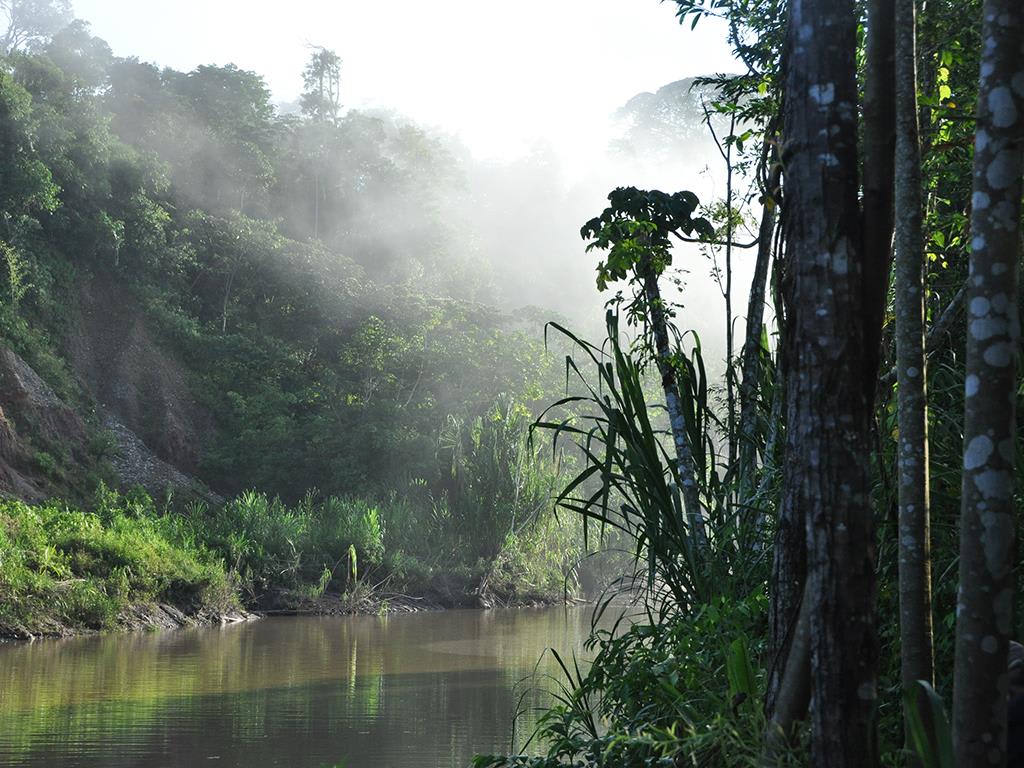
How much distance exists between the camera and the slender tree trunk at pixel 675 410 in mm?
4375

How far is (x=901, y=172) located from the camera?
2.79 metres

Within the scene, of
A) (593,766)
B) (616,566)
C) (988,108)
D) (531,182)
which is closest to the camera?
(988,108)

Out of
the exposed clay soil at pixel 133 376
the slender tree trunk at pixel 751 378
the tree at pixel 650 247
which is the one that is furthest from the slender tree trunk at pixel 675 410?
the exposed clay soil at pixel 133 376

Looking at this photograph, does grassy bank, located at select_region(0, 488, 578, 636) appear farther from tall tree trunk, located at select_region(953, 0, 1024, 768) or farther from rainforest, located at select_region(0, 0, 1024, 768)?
tall tree trunk, located at select_region(953, 0, 1024, 768)

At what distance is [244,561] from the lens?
1706 cm

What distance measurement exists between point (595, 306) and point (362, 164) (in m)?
16.8

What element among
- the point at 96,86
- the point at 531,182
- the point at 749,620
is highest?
the point at 531,182

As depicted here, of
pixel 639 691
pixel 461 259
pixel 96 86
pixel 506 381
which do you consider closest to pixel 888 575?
pixel 639 691

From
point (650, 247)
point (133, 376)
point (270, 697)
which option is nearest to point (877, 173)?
point (650, 247)

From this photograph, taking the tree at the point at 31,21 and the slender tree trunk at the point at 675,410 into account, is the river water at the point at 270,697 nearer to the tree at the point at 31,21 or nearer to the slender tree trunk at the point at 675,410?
the slender tree trunk at the point at 675,410

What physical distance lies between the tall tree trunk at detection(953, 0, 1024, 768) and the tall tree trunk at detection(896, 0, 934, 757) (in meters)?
0.38

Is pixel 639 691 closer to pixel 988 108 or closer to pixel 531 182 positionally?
pixel 988 108

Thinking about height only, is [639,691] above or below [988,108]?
below

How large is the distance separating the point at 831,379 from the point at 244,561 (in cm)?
1547
